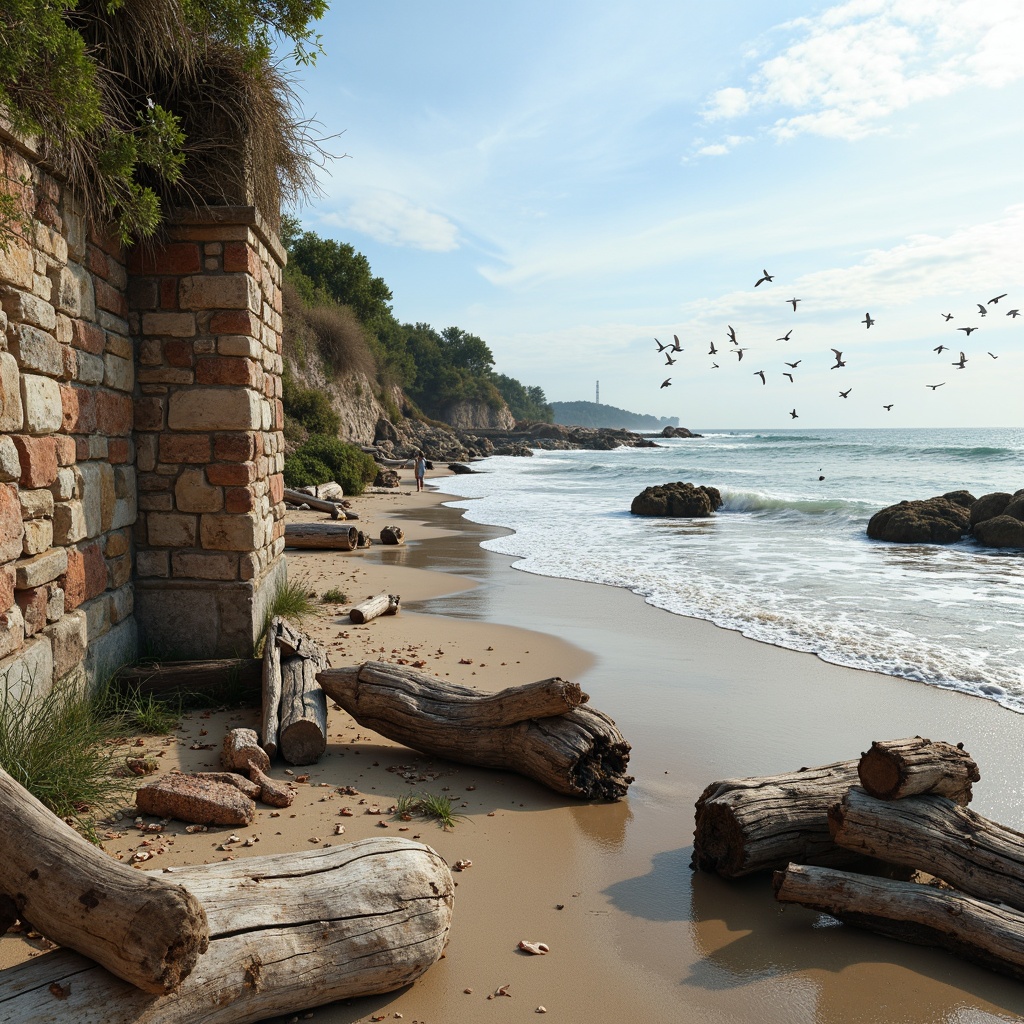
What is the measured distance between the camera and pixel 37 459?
4.52 m

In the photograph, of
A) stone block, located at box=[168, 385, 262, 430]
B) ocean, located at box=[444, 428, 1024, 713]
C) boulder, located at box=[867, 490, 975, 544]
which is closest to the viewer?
stone block, located at box=[168, 385, 262, 430]

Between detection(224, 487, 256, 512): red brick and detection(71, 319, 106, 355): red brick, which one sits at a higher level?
detection(71, 319, 106, 355): red brick

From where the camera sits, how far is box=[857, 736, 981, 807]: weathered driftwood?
364cm

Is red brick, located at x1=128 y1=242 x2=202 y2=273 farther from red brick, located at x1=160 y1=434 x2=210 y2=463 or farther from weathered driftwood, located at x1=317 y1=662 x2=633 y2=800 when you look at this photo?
weathered driftwood, located at x1=317 y1=662 x2=633 y2=800

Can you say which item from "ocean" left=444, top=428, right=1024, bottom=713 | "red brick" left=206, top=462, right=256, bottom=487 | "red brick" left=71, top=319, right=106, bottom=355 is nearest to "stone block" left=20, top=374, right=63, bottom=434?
"red brick" left=71, top=319, right=106, bottom=355

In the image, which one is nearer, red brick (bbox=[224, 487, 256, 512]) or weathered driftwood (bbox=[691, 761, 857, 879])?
weathered driftwood (bbox=[691, 761, 857, 879])

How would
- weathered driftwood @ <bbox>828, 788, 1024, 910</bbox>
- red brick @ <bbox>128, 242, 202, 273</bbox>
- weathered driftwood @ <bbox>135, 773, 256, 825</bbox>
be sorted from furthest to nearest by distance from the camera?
1. red brick @ <bbox>128, 242, 202, 273</bbox>
2. weathered driftwood @ <bbox>135, 773, 256, 825</bbox>
3. weathered driftwood @ <bbox>828, 788, 1024, 910</bbox>

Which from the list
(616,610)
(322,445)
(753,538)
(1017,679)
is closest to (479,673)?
(616,610)

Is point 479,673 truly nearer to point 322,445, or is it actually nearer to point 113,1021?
point 113,1021

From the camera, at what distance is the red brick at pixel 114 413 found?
215 inches

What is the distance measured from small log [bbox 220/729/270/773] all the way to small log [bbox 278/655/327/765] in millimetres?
216

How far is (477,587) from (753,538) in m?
7.81

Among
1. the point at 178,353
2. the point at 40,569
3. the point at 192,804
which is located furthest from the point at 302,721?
the point at 178,353

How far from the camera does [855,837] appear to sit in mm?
3639
